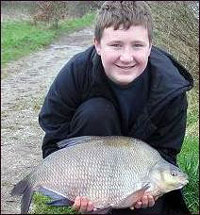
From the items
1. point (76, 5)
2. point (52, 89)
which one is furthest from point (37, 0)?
point (52, 89)

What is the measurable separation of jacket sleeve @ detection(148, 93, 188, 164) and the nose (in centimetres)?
33

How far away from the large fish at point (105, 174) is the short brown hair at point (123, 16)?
0.51 metres

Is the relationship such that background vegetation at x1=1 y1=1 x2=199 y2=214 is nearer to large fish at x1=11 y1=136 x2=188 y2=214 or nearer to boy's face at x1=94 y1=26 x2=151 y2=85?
large fish at x1=11 y1=136 x2=188 y2=214

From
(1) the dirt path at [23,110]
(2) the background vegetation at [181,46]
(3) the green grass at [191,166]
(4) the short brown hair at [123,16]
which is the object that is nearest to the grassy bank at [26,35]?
(2) the background vegetation at [181,46]

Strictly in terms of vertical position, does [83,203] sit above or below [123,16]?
below

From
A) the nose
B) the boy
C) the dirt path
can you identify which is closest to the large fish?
the boy

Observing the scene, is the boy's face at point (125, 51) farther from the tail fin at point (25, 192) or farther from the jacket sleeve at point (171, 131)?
the tail fin at point (25, 192)

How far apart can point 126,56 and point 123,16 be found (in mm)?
201

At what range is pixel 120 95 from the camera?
8.53 feet

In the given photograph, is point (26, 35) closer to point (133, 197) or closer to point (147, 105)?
point (147, 105)

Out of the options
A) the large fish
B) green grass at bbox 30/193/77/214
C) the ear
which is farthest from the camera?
green grass at bbox 30/193/77/214

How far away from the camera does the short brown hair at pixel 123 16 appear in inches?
96.4

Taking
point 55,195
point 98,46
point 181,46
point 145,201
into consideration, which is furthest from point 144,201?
point 181,46

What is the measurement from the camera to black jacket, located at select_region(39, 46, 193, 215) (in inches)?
100
